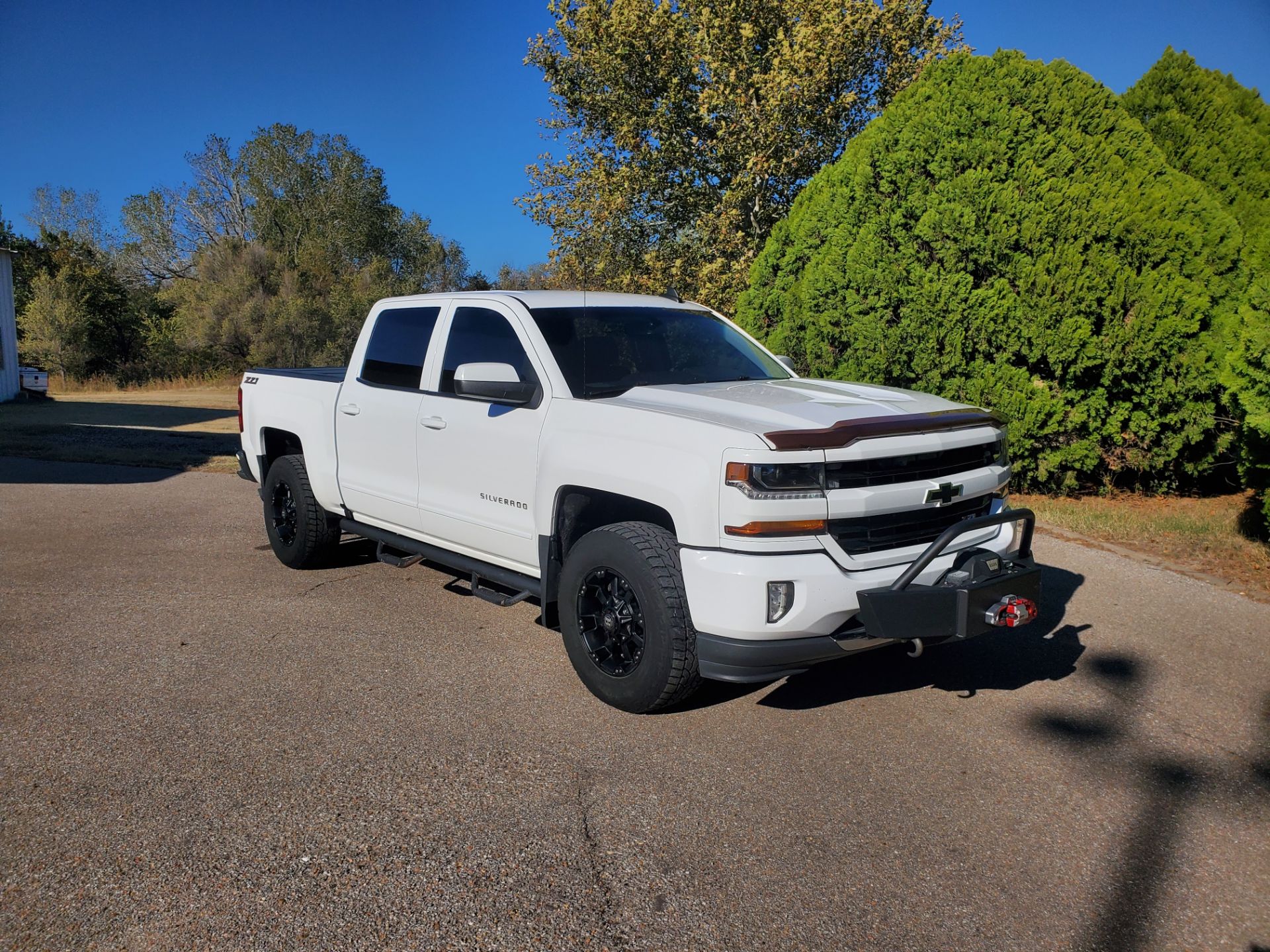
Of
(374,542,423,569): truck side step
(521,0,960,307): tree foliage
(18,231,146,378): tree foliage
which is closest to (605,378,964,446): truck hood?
(374,542,423,569): truck side step

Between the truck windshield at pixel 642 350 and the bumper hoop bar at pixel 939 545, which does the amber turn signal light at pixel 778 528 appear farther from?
the truck windshield at pixel 642 350

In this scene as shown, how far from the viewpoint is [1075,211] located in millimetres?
8406

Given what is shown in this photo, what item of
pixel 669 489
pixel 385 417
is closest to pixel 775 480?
pixel 669 489

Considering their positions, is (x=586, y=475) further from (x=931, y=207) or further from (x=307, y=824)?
(x=931, y=207)

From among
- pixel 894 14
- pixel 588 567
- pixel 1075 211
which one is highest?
pixel 894 14

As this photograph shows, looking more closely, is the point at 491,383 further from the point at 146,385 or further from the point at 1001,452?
the point at 146,385

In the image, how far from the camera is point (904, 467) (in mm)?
3963

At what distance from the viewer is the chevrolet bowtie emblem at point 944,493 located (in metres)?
4.04

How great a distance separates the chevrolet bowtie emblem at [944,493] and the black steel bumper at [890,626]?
0.76 feet

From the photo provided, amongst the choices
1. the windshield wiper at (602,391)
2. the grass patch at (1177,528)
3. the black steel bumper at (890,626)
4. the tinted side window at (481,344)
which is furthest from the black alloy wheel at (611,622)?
the grass patch at (1177,528)

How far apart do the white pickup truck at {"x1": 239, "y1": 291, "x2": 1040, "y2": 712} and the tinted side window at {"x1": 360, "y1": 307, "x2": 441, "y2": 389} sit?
19mm

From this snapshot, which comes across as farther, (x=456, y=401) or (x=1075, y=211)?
(x=1075, y=211)

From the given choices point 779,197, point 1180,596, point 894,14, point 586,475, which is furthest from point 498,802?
point 894,14

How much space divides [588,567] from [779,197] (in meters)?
18.2
